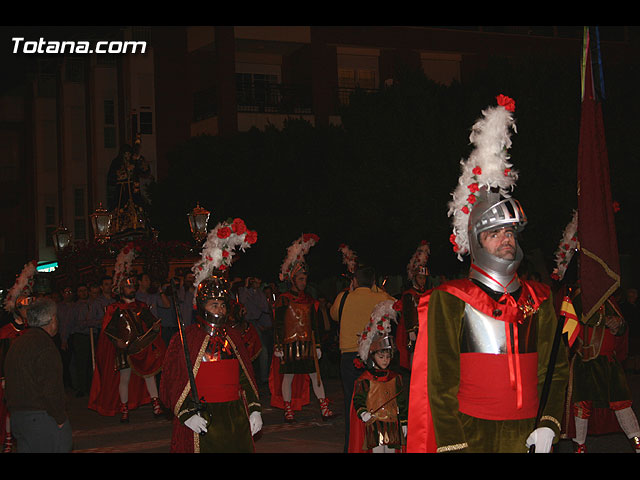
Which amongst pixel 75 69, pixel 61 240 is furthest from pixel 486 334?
pixel 75 69

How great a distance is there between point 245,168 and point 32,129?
73.3 ft

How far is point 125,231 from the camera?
23203 mm

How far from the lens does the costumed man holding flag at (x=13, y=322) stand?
1001 cm

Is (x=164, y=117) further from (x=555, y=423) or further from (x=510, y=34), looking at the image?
(x=555, y=423)

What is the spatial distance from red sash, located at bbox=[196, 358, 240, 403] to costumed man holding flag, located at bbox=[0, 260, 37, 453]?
3170 millimetres

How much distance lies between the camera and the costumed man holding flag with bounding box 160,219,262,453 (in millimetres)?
6652

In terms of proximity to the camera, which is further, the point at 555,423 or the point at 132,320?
the point at 132,320

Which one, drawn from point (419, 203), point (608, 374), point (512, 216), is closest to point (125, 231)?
point (419, 203)

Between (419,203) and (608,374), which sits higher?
(419,203)

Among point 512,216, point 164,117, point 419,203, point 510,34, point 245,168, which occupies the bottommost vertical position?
point 512,216

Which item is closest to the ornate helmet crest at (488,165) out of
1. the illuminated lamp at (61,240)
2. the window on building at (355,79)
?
the illuminated lamp at (61,240)

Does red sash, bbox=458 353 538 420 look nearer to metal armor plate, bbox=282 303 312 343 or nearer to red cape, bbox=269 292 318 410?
metal armor plate, bbox=282 303 312 343

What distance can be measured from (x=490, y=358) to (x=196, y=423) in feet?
8.40

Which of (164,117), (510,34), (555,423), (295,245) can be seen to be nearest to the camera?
(555,423)
